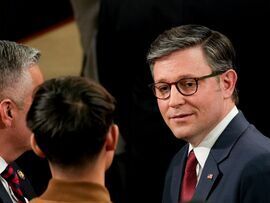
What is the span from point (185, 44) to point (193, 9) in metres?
0.90

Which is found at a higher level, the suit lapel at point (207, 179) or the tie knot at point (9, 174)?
the tie knot at point (9, 174)

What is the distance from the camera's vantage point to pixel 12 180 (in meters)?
3.48

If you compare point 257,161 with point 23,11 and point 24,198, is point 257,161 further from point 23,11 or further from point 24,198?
point 23,11

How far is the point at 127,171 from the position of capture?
202 inches

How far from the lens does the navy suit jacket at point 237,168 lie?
3137 mm

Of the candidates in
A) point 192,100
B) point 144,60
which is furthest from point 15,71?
point 144,60

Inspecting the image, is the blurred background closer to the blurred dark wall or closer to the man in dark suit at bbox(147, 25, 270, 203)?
the blurred dark wall

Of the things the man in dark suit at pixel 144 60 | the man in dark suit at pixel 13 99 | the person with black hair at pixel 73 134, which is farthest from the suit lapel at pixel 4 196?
the man in dark suit at pixel 144 60

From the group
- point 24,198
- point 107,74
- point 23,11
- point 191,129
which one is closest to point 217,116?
point 191,129

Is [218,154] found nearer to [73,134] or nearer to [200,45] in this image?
[200,45]

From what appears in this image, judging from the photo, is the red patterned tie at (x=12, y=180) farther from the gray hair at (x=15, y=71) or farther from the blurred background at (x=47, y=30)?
the blurred background at (x=47, y=30)

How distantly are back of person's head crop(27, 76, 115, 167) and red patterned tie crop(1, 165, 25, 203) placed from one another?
3.00 feet

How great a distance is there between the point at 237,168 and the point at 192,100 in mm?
400

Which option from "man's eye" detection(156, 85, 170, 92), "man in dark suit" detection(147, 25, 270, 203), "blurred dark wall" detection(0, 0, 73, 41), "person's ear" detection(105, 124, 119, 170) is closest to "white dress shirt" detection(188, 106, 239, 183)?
"man in dark suit" detection(147, 25, 270, 203)
